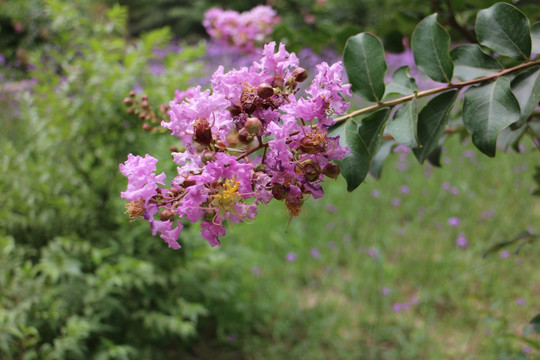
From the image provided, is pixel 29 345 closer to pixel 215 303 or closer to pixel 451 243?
pixel 215 303

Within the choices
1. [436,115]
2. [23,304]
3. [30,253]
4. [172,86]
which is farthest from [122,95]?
[436,115]

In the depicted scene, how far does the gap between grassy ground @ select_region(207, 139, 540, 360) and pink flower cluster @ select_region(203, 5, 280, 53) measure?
87cm

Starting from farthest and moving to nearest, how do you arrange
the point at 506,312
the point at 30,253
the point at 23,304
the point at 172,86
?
the point at 506,312 → the point at 172,86 → the point at 30,253 → the point at 23,304

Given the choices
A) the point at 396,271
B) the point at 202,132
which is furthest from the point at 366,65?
the point at 396,271

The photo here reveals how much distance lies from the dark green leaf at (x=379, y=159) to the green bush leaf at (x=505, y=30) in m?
0.34

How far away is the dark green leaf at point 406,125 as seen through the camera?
23.9 inches

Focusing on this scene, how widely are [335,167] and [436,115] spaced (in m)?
0.21

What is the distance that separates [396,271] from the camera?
99.1 inches

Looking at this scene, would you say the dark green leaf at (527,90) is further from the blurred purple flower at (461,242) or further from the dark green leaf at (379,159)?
the blurred purple flower at (461,242)

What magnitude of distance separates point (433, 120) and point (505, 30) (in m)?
0.17

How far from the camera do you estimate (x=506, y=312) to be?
2188 mm

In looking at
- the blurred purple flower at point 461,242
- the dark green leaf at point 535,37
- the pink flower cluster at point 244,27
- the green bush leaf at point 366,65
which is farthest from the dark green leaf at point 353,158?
the blurred purple flower at point 461,242

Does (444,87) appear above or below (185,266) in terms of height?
above

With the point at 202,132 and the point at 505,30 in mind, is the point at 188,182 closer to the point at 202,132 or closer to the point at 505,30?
the point at 202,132
